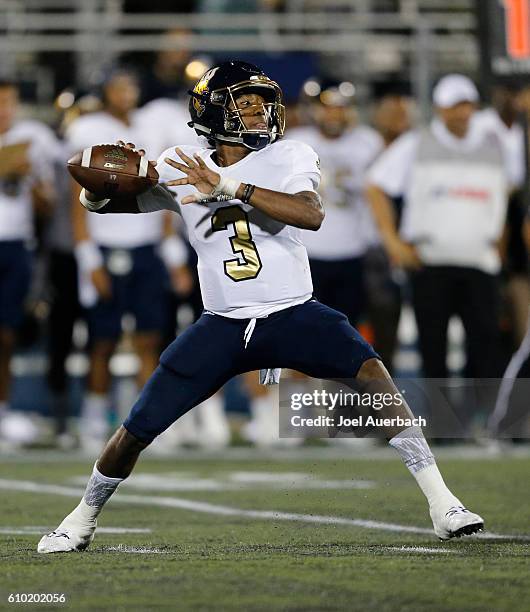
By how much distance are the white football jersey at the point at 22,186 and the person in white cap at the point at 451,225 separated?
2.07 m

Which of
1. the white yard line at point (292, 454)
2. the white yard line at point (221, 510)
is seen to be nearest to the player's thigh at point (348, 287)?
the white yard line at point (292, 454)

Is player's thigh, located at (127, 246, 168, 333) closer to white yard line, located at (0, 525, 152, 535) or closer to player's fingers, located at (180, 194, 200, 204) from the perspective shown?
white yard line, located at (0, 525, 152, 535)

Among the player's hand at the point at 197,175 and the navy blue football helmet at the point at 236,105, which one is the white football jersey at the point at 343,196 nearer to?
the navy blue football helmet at the point at 236,105

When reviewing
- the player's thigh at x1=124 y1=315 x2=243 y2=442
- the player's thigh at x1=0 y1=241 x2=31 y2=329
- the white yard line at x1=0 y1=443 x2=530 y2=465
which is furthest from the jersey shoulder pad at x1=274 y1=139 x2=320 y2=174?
the player's thigh at x1=0 y1=241 x2=31 y2=329

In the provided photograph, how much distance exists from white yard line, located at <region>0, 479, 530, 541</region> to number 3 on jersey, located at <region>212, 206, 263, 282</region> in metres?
1.13

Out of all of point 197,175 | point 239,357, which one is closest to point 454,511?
point 239,357

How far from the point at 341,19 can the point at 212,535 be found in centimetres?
842

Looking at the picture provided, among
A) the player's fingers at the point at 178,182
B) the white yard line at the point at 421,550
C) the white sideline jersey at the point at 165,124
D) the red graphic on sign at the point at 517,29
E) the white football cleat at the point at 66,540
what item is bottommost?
the white yard line at the point at 421,550

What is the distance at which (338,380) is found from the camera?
5.18 m

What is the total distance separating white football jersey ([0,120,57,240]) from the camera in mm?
9492

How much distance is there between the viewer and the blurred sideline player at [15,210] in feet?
30.7

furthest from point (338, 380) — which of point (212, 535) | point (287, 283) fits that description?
point (212, 535)

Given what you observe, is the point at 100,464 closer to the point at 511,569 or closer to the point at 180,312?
the point at 511,569

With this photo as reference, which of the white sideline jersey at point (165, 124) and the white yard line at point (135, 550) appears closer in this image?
the white yard line at point (135, 550)
